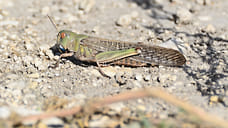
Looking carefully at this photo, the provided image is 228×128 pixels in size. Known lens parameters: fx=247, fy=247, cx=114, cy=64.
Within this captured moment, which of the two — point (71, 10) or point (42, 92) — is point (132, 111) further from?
point (71, 10)

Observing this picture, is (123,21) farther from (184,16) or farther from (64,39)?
(64,39)

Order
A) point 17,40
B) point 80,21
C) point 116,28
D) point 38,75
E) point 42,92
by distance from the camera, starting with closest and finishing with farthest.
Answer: point 42,92 < point 38,75 < point 17,40 < point 116,28 < point 80,21

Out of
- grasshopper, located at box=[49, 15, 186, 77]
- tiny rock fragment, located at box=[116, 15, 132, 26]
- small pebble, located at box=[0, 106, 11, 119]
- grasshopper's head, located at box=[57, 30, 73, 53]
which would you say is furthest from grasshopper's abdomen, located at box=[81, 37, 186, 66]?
small pebble, located at box=[0, 106, 11, 119]

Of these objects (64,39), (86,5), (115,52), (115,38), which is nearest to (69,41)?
(64,39)

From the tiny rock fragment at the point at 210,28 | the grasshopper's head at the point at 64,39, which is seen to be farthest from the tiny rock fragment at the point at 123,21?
the tiny rock fragment at the point at 210,28

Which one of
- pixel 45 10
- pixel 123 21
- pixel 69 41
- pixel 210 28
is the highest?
pixel 45 10

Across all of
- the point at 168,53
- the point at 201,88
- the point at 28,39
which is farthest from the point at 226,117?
the point at 28,39

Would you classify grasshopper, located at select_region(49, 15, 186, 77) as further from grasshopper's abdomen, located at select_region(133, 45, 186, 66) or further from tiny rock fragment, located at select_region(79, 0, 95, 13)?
tiny rock fragment, located at select_region(79, 0, 95, 13)

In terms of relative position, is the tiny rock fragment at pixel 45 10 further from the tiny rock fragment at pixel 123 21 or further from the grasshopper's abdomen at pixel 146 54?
the grasshopper's abdomen at pixel 146 54
